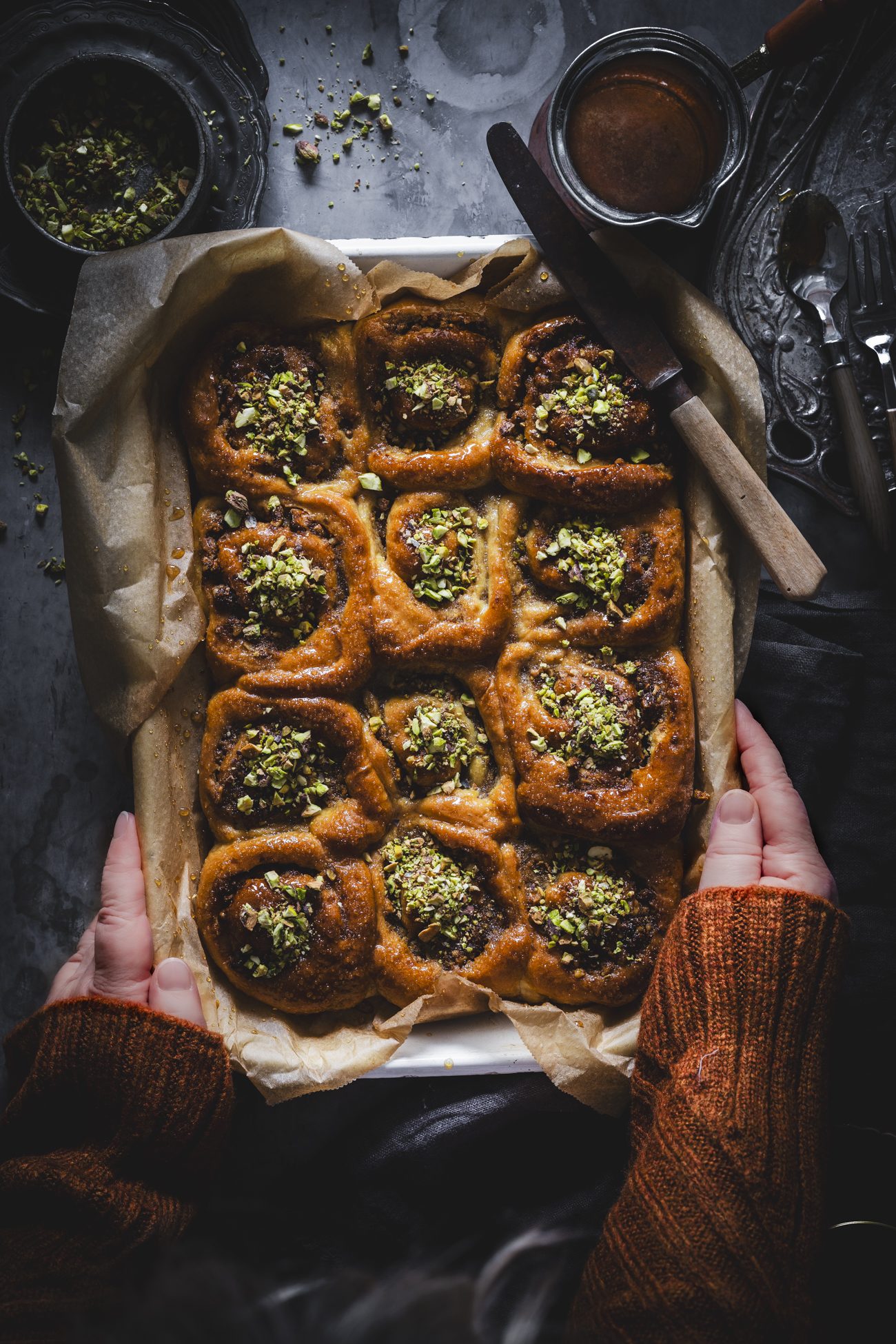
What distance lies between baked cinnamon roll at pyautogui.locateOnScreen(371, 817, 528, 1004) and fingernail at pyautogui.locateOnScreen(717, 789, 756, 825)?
1.84 feet

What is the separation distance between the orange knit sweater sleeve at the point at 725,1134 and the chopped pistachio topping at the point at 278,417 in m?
1.48

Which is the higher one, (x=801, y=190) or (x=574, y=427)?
(x=801, y=190)

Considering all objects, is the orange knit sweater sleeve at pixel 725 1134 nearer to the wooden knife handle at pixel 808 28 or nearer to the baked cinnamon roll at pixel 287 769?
the baked cinnamon roll at pixel 287 769

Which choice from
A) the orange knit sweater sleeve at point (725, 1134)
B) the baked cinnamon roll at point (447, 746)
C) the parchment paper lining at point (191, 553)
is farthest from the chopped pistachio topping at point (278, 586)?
the orange knit sweater sleeve at point (725, 1134)

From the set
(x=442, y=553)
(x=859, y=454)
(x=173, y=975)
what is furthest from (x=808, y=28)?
(x=173, y=975)

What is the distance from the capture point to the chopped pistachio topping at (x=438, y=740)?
2.51 meters

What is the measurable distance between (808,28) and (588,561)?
4.56 ft

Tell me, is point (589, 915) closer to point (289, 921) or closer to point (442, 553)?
point (289, 921)

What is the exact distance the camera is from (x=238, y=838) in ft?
8.24

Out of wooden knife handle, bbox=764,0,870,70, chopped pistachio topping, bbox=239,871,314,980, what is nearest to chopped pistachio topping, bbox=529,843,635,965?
chopped pistachio topping, bbox=239,871,314,980

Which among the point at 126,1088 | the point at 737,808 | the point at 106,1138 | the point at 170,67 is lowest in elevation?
the point at 106,1138

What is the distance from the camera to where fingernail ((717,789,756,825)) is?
245 centimetres

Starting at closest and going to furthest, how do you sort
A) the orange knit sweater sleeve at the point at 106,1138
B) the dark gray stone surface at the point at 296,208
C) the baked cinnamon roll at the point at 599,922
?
the orange knit sweater sleeve at the point at 106,1138
the baked cinnamon roll at the point at 599,922
the dark gray stone surface at the point at 296,208

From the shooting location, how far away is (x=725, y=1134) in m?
Answer: 2.19
